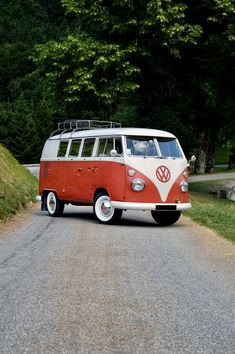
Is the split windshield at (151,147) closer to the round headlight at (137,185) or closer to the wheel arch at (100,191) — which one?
the round headlight at (137,185)

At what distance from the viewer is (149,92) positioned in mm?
32594

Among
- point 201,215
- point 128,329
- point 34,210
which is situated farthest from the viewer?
point 34,210

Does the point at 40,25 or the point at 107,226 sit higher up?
the point at 40,25

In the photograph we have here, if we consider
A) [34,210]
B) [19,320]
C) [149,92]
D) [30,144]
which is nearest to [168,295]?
[19,320]

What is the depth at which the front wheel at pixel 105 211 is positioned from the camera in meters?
15.5

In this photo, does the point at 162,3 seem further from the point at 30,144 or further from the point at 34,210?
the point at 30,144

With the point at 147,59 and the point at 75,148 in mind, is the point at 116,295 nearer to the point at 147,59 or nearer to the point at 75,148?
the point at 75,148

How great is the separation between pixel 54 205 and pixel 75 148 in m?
1.92

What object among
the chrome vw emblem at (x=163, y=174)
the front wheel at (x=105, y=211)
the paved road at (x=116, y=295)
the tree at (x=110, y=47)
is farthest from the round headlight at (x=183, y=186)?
the tree at (x=110, y=47)

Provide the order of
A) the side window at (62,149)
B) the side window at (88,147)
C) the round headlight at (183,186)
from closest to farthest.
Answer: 1. the round headlight at (183,186)
2. the side window at (88,147)
3. the side window at (62,149)

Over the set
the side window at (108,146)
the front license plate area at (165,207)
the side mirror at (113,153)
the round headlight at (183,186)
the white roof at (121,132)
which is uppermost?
the white roof at (121,132)

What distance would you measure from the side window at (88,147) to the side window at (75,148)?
1.22 feet

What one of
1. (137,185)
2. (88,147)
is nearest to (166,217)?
(137,185)

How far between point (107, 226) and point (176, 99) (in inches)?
747
